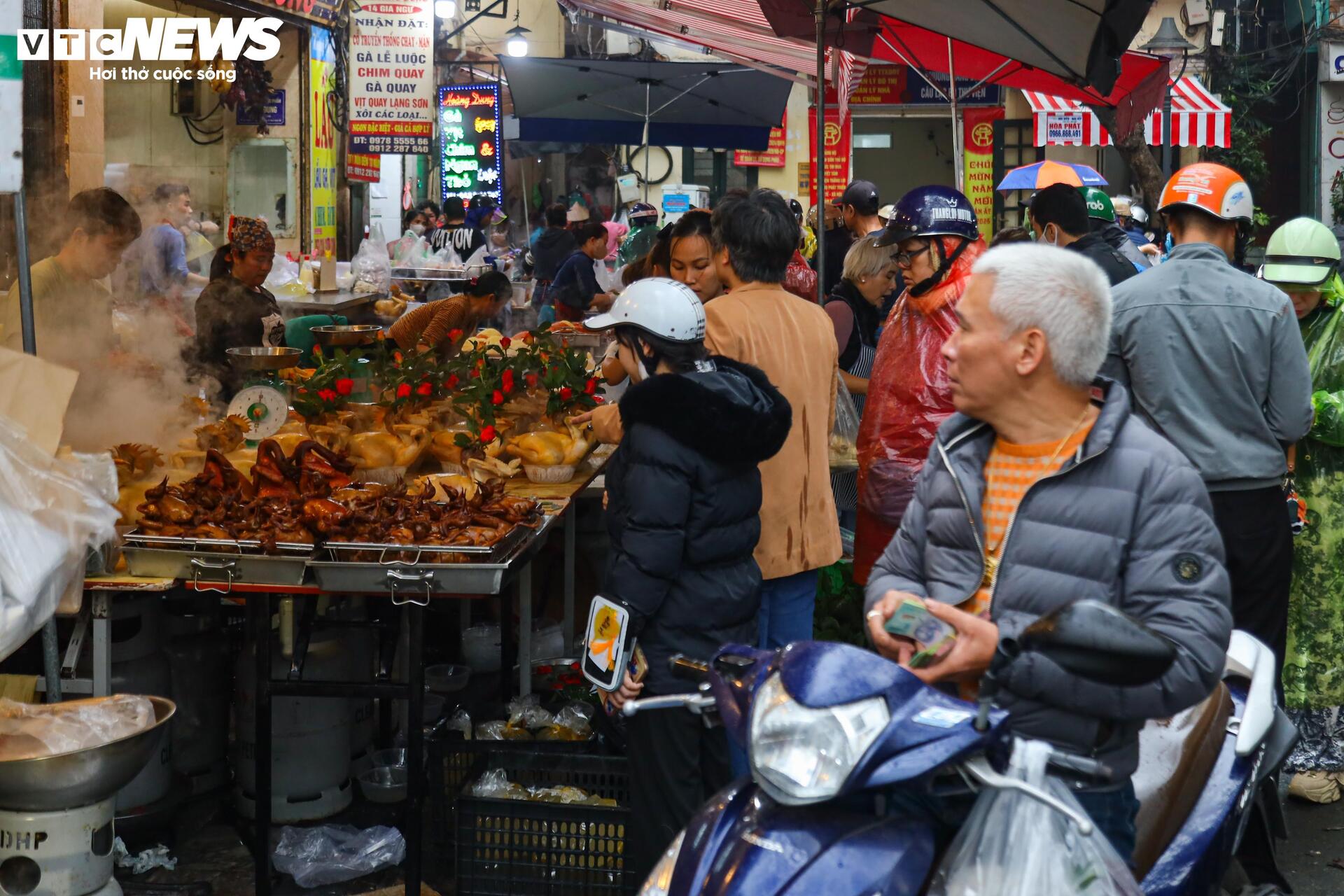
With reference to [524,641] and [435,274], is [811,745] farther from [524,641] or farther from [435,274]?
[435,274]

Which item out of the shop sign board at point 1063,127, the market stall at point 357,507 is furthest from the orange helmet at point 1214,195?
the shop sign board at point 1063,127

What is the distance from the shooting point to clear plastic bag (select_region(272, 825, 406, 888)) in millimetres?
4746

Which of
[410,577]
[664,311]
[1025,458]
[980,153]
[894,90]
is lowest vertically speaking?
[410,577]

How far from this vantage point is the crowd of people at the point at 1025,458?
7.85 feet

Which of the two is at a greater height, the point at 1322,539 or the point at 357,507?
the point at 357,507

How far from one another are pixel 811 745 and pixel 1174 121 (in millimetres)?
21733

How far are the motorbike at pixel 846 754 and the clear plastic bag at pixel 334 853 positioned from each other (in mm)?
2710

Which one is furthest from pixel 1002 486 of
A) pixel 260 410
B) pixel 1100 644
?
pixel 260 410

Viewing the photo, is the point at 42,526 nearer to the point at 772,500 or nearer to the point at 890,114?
the point at 772,500

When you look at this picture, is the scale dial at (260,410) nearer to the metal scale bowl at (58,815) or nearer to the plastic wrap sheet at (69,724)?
the plastic wrap sheet at (69,724)

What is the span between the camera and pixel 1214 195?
4.54 meters

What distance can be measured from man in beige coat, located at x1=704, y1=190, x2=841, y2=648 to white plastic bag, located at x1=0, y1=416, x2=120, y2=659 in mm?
2072

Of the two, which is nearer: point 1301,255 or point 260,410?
point 1301,255

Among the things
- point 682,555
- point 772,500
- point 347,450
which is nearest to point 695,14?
point 347,450
